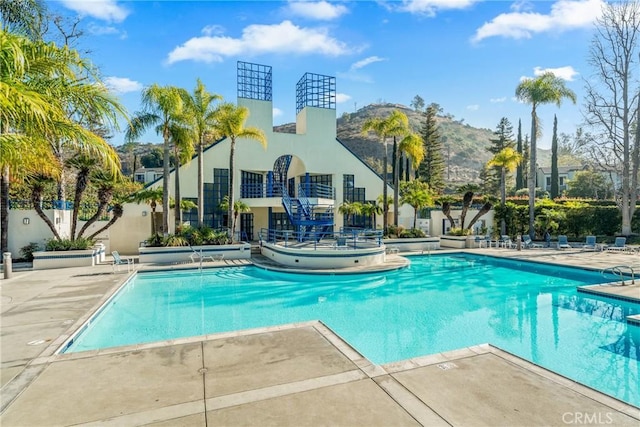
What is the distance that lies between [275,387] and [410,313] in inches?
242

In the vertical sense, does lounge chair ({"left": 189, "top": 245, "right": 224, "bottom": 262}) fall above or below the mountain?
below

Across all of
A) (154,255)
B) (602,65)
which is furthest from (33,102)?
(602,65)

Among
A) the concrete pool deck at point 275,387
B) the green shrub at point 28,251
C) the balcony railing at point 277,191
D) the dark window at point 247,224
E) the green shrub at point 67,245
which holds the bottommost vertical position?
the concrete pool deck at point 275,387

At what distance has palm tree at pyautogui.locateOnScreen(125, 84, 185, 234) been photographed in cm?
1612

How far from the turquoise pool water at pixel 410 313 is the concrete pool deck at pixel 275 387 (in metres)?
1.64

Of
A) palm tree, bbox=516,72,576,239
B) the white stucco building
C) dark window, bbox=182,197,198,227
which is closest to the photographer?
dark window, bbox=182,197,198,227

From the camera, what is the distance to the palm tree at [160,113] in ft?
52.9

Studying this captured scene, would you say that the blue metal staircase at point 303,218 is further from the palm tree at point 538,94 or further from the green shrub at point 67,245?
the palm tree at point 538,94

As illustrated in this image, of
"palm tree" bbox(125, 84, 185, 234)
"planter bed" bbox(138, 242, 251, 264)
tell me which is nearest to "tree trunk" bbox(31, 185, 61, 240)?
"planter bed" bbox(138, 242, 251, 264)

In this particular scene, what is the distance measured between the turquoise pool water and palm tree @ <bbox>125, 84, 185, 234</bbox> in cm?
682

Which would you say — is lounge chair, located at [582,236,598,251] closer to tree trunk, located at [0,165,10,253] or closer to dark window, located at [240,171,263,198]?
dark window, located at [240,171,263,198]

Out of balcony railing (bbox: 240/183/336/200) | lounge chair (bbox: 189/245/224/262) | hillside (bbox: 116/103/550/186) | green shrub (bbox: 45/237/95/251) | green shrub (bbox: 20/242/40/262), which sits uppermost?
hillside (bbox: 116/103/550/186)

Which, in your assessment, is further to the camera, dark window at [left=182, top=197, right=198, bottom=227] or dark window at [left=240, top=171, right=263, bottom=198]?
dark window at [left=240, top=171, right=263, bottom=198]

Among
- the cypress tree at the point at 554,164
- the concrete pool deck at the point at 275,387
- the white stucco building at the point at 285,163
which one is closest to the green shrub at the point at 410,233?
the white stucco building at the point at 285,163
